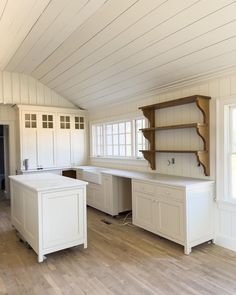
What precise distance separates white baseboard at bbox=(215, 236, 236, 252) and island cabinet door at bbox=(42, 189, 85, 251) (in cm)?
181

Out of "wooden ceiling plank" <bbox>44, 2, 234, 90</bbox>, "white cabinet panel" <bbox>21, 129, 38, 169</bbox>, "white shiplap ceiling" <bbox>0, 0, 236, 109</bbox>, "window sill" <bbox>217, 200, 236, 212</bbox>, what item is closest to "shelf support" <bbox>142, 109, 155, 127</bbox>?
"white shiplap ceiling" <bbox>0, 0, 236, 109</bbox>

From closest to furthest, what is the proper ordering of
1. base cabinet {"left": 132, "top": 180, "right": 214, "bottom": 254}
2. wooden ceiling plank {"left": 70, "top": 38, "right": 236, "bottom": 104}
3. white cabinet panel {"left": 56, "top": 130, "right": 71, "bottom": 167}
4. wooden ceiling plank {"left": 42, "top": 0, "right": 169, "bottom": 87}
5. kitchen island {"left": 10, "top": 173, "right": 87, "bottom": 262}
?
wooden ceiling plank {"left": 42, "top": 0, "right": 169, "bottom": 87} → wooden ceiling plank {"left": 70, "top": 38, "right": 236, "bottom": 104} → kitchen island {"left": 10, "top": 173, "right": 87, "bottom": 262} → base cabinet {"left": 132, "top": 180, "right": 214, "bottom": 254} → white cabinet panel {"left": 56, "top": 130, "right": 71, "bottom": 167}

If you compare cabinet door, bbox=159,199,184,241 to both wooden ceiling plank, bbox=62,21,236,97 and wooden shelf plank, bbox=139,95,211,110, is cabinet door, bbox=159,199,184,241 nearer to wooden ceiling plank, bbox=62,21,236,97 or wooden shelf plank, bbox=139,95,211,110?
wooden shelf plank, bbox=139,95,211,110

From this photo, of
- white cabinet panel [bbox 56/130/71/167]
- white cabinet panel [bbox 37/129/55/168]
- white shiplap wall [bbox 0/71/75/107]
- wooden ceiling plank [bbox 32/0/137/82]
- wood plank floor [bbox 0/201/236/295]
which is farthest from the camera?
white cabinet panel [bbox 56/130/71/167]

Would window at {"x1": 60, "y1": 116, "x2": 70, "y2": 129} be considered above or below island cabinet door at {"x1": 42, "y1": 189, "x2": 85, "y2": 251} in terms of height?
above

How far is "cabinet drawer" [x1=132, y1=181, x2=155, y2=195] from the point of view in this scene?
11.7ft

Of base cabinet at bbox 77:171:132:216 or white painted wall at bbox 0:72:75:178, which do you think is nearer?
base cabinet at bbox 77:171:132:216

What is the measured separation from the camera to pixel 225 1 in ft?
7.20

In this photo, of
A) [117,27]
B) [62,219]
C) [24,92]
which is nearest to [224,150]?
[117,27]

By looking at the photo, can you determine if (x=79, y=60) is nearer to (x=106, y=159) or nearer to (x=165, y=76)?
(x=165, y=76)

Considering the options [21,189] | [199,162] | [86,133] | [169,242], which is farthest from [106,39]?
[86,133]

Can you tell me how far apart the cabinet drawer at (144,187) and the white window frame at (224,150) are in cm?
92

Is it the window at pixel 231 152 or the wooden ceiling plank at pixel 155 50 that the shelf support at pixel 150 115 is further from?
the window at pixel 231 152

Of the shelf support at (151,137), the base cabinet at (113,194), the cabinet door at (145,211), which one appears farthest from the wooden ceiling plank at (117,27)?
the cabinet door at (145,211)
